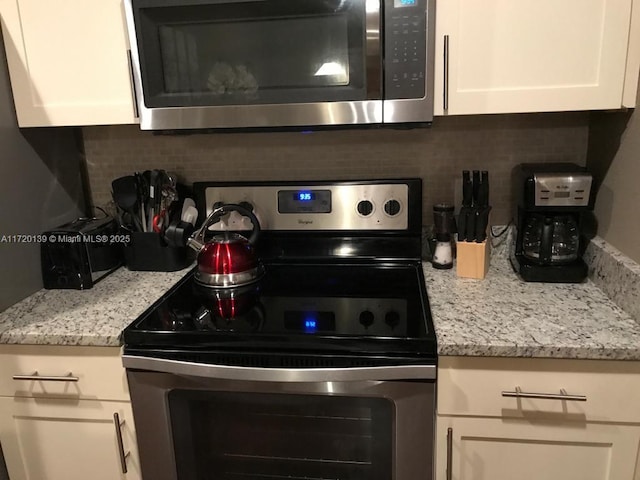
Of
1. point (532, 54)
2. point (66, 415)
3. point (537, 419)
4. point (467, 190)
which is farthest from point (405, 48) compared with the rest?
point (66, 415)

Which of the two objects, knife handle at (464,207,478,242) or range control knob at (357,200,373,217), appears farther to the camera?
range control knob at (357,200,373,217)

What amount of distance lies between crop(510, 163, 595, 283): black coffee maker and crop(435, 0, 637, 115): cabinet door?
0.20 meters

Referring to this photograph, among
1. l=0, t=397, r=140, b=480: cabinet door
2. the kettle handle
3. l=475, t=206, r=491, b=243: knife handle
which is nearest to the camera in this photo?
l=0, t=397, r=140, b=480: cabinet door

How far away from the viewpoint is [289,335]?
1.20m

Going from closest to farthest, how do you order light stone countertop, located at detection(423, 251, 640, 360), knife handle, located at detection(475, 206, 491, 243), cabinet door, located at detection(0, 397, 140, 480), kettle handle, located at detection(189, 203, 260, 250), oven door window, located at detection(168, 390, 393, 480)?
light stone countertop, located at detection(423, 251, 640, 360) → oven door window, located at detection(168, 390, 393, 480) → cabinet door, located at detection(0, 397, 140, 480) → knife handle, located at detection(475, 206, 491, 243) → kettle handle, located at detection(189, 203, 260, 250)

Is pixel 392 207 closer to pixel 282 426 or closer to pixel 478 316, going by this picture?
pixel 478 316

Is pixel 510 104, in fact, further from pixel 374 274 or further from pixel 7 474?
pixel 7 474

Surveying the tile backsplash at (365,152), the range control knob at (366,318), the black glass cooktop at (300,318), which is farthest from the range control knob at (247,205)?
the range control knob at (366,318)

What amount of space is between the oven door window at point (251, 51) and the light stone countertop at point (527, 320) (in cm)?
57

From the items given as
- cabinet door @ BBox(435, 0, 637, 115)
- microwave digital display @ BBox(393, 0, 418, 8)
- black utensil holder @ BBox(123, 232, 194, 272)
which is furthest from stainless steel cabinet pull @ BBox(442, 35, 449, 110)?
black utensil holder @ BBox(123, 232, 194, 272)

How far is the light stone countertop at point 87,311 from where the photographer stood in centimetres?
127

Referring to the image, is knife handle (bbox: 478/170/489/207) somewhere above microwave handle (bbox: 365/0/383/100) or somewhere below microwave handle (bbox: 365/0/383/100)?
below

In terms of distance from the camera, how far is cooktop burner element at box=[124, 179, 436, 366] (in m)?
1.19

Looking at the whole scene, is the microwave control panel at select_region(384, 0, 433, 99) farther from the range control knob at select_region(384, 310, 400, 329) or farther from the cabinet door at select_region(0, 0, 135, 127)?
the cabinet door at select_region(0, 0, 135, 127)
